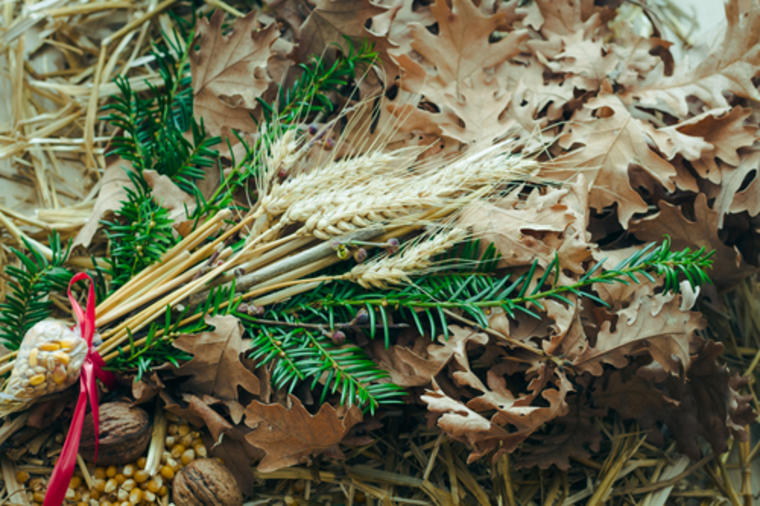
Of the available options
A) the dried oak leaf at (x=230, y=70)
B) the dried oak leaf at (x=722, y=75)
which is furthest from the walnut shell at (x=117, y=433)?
the dried oak leaf at (x=722, y=75)

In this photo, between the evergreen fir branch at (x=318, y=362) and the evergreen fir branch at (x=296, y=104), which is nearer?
the evergreen fir branch at (x=318, y=362)

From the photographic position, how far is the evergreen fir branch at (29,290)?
106 cm

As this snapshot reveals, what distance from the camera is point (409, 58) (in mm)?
1148

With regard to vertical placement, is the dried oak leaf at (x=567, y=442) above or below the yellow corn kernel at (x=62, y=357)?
below

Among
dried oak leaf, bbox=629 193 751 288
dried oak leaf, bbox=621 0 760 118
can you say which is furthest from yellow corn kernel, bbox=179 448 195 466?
dried oak leaf, bbox=621 0 760 118

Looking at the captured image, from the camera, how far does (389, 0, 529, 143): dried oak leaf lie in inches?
44.7

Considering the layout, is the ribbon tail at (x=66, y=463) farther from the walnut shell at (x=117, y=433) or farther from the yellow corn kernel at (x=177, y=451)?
the yellow corn kernel at (x=177, y=451)

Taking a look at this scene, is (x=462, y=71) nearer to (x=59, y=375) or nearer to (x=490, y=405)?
(x=490, y=405)

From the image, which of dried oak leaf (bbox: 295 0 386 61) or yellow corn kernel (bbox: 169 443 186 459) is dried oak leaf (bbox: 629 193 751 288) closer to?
dried oak leaf (bbox: 295 0 386 61)

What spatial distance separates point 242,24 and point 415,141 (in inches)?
15.8

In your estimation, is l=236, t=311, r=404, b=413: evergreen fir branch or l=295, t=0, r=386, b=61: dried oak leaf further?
l=295, t=0, r=386, b=61: dried oak leaf

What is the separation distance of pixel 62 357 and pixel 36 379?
0.16ft

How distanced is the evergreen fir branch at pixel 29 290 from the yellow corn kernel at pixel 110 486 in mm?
283

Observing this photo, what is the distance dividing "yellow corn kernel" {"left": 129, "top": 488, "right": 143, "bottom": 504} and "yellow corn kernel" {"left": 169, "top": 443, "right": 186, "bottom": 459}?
0.08m
